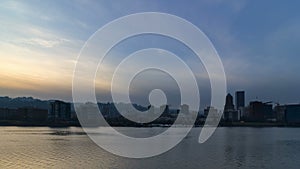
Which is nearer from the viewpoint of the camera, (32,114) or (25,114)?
(32,114)

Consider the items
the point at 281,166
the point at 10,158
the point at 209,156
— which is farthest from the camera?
A: the point at 209,156

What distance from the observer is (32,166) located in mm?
21891

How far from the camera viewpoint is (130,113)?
12225cm

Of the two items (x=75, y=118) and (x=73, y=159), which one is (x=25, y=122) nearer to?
(x=75, y=118)

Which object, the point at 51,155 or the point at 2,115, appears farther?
the point at 2,115

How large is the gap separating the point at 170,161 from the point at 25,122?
100 meters

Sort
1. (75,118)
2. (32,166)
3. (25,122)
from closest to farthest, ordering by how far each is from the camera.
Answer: (32,166) → (25,122) → (75,118)

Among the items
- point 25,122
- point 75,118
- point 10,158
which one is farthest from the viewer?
point 75,118

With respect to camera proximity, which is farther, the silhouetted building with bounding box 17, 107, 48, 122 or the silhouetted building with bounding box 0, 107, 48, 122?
the silhouetted building with bounding box 0, 107, 48, 122

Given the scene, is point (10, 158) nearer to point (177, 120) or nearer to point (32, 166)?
point (32, 166)

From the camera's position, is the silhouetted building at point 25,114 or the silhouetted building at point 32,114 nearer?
the silhouetted building at point 32,114

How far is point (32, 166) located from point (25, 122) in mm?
99673

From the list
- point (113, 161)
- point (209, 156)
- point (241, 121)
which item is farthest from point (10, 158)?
point (241, 121)

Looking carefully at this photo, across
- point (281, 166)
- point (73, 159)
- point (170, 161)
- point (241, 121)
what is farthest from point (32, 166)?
point (241, 121)
